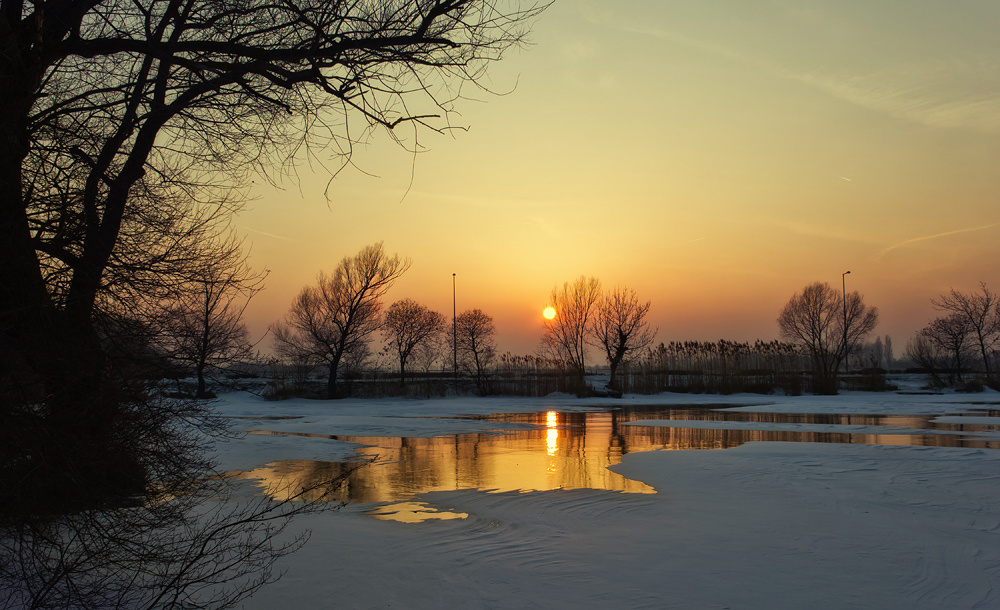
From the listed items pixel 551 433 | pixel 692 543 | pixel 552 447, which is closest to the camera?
pixel 692 543

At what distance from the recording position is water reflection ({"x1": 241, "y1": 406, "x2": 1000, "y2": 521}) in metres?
9.88

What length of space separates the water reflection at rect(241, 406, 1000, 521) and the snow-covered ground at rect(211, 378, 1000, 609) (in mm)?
408

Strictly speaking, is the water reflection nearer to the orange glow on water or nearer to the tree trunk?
the orange glow on water

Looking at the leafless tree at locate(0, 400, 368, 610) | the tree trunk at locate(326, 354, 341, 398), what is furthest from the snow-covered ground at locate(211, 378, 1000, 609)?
the tree trunk at locate(326, 354, 341, 398)

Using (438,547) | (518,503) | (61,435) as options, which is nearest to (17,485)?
(61,435)

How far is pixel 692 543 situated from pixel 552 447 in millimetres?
8479

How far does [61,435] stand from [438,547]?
3821 millimetres

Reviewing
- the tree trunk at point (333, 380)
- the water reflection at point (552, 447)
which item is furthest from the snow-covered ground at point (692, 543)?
the tree trunk at point (333, 380)

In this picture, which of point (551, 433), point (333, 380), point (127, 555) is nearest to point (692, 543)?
point (127, 555)

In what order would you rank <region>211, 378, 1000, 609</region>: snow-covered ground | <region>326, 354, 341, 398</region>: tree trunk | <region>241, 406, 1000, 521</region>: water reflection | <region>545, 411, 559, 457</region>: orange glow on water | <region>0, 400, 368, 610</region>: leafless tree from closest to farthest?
<region>0, 400, 368, 610</region>: leafless tree < <region>211, 378, 1000, 609</region>: snow-covered ground < <region>241, 406, 1000, 521</region>: water reflection < <region>545, 411, 559, 457</region>: orange glow on water < <region>326, 354, 341, 398</region>: tree trunk

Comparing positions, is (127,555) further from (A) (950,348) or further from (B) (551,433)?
(A) (950,348)

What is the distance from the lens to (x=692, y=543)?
660cm

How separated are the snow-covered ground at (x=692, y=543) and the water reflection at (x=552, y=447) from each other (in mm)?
408

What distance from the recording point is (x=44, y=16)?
4.28m
